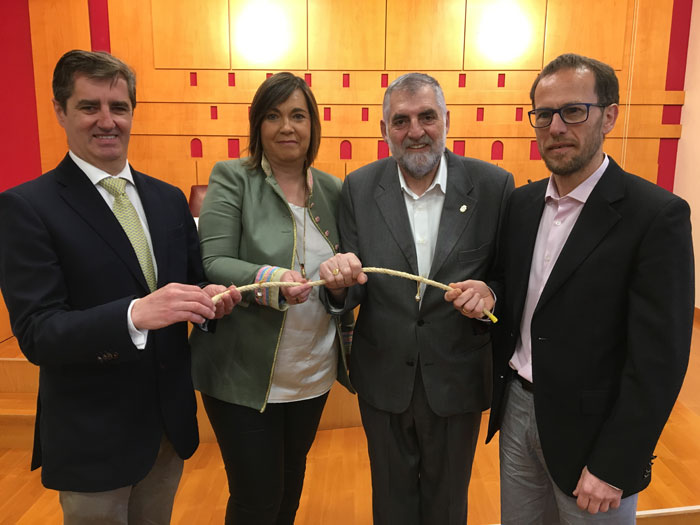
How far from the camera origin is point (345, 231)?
62.9 inches

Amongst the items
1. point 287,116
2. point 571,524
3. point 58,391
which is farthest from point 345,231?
point 571,524

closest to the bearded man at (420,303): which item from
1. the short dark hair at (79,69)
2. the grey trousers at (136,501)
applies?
the grey trousers at (136,501)

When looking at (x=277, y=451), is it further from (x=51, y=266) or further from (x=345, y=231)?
(x=51, y=266)

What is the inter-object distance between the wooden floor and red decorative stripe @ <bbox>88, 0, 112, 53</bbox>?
4.30m

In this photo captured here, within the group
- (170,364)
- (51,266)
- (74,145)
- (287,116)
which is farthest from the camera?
(287,116)

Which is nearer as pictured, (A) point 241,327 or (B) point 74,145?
(B) point 74,145

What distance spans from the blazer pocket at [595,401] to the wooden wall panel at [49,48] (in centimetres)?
502

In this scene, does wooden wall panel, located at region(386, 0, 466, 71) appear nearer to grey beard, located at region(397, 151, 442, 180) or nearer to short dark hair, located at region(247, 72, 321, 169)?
short dark hair, located at region(247, 72, 321, 169)

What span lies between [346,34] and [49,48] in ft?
9.55

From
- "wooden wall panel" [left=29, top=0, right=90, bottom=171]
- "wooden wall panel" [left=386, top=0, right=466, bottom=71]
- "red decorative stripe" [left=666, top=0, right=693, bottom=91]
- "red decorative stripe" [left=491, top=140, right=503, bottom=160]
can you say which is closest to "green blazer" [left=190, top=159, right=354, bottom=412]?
"wooden wall panel" [left=29, top=0, right=90, bottom=171]

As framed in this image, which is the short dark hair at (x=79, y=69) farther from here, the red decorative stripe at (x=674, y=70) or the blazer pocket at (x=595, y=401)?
the red decorative stripe at (x=674, y=70)

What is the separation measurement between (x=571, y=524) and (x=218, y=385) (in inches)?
41.0

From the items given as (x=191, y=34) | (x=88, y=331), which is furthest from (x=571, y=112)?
(x=191, y=34)

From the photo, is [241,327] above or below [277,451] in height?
above
